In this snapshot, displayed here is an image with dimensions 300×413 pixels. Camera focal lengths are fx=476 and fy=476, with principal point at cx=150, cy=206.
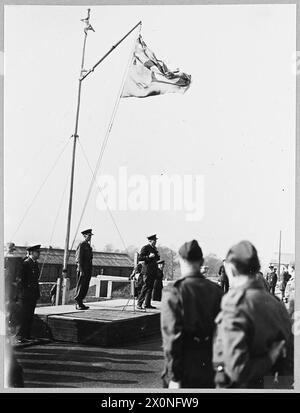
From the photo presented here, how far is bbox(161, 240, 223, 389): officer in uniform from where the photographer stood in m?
2.86

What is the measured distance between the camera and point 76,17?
15.5ft

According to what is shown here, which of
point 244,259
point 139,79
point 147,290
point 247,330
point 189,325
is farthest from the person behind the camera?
point 139,79

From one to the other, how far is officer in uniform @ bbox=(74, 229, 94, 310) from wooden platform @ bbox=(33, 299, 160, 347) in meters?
0.22

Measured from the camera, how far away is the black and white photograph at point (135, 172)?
4.46 m

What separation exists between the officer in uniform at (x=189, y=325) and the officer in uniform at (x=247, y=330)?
183 mm

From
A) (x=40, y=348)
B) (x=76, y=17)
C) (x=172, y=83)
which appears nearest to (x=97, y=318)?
(x=40, y=348)

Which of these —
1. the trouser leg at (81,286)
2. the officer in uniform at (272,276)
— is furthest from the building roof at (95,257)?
the officer in uniform at (272,276)

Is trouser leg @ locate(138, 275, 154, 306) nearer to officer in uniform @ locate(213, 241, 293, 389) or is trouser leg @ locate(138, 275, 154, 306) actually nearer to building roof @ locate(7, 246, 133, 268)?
building roof @ locate(7, 246, 133, 268)

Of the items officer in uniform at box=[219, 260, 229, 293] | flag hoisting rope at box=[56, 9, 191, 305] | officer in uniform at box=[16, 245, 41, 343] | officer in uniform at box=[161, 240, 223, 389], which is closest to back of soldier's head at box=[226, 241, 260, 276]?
officer in uniform at box=[161, 240, 223, 389]

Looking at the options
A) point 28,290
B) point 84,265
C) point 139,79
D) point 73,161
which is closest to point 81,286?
point 84,265

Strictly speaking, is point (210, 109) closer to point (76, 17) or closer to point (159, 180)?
point (159, 180)

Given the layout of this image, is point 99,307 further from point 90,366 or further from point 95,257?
point 90,366

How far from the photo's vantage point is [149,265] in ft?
15.0

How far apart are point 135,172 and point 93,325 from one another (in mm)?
1529
